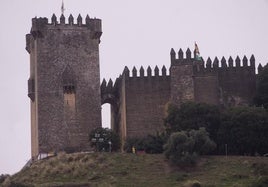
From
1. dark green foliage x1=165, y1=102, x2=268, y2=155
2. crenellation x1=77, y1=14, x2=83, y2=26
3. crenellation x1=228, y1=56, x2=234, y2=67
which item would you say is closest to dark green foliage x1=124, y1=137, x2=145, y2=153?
dark green foliage x1=165, y1=102, x2=268, y2=155

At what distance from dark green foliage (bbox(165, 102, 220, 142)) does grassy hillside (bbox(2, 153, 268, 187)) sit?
335 centimetres

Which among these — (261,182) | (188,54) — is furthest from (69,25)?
(261,182)

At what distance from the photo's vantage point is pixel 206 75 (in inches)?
2916

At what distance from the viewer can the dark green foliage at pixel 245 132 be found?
6819cm

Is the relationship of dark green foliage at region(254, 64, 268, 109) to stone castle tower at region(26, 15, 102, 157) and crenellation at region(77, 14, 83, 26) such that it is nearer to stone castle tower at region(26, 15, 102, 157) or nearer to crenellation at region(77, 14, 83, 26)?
stone castle tower at region(26, 15, 102, 157)

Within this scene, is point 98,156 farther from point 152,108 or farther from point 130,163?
point 152,108

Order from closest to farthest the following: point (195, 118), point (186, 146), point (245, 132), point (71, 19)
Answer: point (186, 146) < point (245, 132) < point (195, 118) < point (71, 19)

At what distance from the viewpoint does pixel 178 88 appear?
7338cm

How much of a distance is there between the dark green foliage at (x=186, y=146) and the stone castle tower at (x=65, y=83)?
7564mm

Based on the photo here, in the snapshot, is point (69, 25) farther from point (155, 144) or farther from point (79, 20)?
point (155, 144)

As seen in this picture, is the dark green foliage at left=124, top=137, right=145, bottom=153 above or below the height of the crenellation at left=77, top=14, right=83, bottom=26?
below

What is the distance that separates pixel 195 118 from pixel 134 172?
7.04m

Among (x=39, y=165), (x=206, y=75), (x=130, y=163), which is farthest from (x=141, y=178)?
(x=206, y=75)

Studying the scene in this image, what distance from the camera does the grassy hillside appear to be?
6284 centimetres
